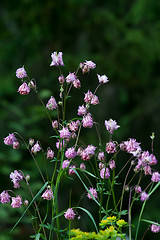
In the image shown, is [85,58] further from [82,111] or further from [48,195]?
[48,195]

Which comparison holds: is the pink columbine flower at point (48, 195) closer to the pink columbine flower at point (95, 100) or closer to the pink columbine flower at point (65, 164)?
the pink columbine flower at point (65, 164)

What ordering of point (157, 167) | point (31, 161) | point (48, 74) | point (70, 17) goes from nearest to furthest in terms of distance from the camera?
point (157, 167), point (31, 161), point (48, 74), point (70, 17)

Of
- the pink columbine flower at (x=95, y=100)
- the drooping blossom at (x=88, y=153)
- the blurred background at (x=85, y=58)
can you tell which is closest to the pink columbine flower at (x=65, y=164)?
the drooping blossom at (x=88, y=153)

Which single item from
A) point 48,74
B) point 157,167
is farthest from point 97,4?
point 157,167

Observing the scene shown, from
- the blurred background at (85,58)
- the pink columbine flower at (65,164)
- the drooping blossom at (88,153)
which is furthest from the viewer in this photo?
the blurred background at (85,58)

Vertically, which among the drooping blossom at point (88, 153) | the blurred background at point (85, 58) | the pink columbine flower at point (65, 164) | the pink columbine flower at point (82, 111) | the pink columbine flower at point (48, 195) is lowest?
the pink columbine flower at point (48, 195)

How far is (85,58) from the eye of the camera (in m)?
5.50

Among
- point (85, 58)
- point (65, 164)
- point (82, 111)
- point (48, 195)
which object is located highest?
point (85, 58)

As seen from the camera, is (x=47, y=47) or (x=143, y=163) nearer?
(x=143, y=163)

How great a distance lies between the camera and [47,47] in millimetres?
6000

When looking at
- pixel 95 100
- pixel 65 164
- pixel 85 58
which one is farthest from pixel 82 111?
pixel 85 58

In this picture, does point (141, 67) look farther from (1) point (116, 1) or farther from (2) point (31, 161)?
(2) point (31, 161)

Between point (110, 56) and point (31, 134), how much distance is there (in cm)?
198

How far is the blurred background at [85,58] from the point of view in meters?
4.45
